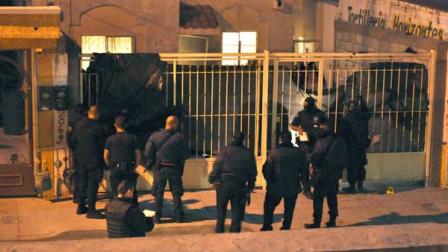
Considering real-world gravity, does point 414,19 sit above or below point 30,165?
above

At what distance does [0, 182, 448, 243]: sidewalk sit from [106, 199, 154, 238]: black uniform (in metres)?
3.04

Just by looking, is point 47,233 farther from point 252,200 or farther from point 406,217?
point 406,217

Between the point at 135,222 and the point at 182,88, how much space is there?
525 cm

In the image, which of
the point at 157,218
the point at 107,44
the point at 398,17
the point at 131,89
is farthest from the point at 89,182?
the point at 398,17

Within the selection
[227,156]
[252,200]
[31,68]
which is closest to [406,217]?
[252,200]

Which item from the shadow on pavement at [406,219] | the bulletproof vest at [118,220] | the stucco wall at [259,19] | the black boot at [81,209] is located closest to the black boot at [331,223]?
the shadow on pavement at [406,219]

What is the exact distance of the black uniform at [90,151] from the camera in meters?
10.6

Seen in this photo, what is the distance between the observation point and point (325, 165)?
10.2 metres

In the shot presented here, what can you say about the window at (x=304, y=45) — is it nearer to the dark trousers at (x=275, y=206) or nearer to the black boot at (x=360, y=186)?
the black boot at (x=360, y=186)

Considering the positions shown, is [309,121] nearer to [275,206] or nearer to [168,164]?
[275,206]

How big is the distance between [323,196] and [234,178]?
150cm

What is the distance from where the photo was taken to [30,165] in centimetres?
1177

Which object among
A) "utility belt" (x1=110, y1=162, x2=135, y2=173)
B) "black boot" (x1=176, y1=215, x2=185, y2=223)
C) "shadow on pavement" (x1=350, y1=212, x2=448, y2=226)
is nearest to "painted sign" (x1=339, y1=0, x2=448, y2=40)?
"shadow on pavement" (x1=350, y1=212, x2=448, y2=226)

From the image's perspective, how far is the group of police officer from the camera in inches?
373
